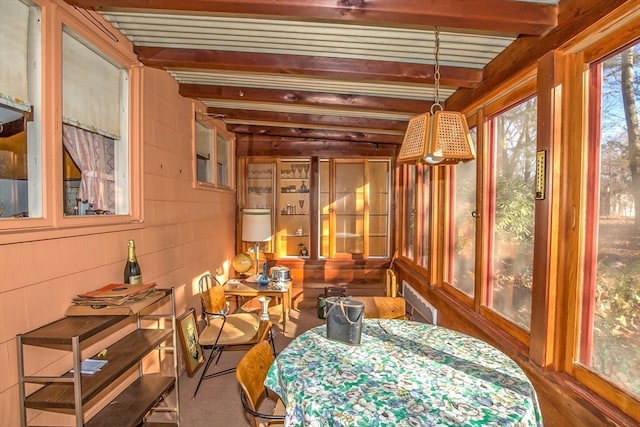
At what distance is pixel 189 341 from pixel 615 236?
290 centimetres

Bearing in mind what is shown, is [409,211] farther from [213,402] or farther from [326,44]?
[213,402]

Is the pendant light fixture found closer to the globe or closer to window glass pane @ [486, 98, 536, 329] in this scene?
window glass pane @ [486, 98, 536, 329]

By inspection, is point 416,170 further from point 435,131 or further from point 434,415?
point 434,415

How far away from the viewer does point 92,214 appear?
79.7 inches

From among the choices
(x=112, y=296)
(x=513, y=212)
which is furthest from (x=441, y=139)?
(x=112, y=296)

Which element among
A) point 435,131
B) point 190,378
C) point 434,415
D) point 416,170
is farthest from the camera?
point 416,170

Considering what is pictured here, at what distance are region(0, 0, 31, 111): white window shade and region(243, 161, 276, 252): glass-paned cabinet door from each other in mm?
3545

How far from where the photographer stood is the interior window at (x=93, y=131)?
1.85 m

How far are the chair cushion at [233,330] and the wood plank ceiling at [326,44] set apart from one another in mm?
2051

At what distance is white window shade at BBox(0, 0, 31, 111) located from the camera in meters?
1.44

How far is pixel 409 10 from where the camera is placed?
1.59 m

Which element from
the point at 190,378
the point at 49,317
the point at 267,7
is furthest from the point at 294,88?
the point at 190,378

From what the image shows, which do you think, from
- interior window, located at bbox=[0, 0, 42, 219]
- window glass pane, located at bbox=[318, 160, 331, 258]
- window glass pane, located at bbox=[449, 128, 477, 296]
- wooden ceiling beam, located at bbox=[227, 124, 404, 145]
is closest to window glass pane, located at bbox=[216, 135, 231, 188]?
wooden ceiling beam, located at bbox=[227, 124, 404, 145]

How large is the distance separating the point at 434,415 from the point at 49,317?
5.77 ft
